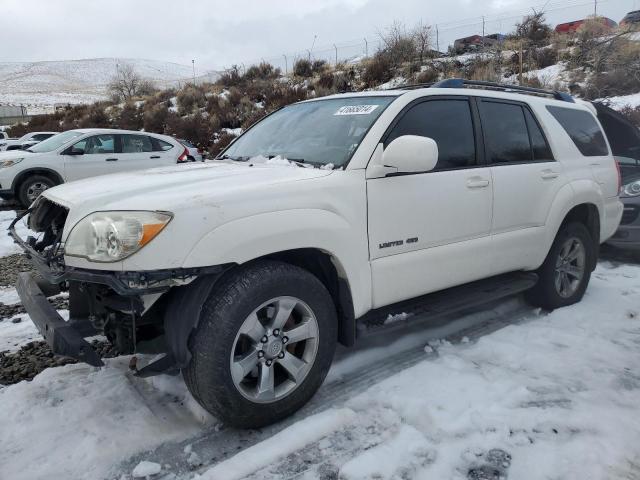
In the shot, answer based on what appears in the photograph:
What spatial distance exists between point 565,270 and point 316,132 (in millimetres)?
2600

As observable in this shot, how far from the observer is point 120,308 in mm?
2477

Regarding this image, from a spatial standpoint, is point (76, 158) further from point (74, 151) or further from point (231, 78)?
point (231, 78)

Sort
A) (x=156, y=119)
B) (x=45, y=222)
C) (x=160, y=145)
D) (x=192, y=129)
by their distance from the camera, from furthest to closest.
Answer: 1. (x=156, y=119)
2. (x=192, y=129)
3. (x=160, y=145)
4. (x=45, y=222)

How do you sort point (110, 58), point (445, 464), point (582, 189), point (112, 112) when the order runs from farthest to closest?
point (110, 58)
point (112, 112)
point (582, 189)
point (445, 464)

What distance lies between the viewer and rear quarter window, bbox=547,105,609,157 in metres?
4.50

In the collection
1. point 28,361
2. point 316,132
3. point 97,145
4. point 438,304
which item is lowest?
point 28,361

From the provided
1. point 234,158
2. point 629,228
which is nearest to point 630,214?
point 629,228

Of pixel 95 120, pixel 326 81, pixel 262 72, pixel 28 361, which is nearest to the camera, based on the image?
pixel 28 361

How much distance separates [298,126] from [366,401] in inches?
74.3

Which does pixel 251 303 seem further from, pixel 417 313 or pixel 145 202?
pixel 417 313

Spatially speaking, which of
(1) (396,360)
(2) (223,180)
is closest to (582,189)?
(1) (396,360)

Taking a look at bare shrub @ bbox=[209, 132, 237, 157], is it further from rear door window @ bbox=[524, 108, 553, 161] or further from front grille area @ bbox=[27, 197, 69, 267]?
front grille area @ bbox=[27, 197, 69, 267]

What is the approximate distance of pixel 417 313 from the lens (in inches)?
132

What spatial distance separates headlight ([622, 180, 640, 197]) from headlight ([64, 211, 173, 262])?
5690 millimetres
